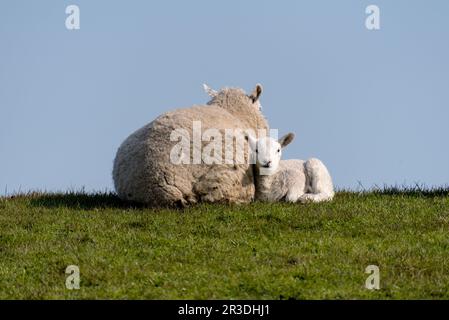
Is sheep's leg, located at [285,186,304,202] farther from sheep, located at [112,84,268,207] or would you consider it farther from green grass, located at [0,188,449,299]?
sheep, located at [112,84,268,207]

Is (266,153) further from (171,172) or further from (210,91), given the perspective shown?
(210,91)

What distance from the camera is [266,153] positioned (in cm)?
1692

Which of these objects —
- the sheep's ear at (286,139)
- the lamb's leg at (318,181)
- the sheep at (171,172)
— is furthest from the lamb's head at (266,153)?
the lamb's leg at (318,181)

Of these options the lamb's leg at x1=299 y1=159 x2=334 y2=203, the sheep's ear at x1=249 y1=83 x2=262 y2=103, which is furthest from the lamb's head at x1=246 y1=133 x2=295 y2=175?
the sheep's ear at x1=249 y1=83 x2=262 y2=103

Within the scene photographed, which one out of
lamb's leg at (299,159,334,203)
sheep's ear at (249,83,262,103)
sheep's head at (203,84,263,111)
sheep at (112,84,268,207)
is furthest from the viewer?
sheep's ear at (249,83,262,103)

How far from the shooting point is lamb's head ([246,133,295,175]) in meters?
16.9

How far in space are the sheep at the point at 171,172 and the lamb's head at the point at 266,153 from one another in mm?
191

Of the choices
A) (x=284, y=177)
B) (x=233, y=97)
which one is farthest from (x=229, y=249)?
(x=233, y=97)

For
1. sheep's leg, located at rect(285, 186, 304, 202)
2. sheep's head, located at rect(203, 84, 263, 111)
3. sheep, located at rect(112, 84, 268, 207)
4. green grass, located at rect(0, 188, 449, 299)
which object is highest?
sheep's head, located at rect(203, 84, 263, 111)

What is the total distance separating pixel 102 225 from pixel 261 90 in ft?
16.9

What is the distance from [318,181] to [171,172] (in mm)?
2765

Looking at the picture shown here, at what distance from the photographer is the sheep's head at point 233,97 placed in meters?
18.6

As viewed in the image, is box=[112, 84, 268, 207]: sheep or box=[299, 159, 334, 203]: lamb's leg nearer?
box=[112, 84, 268, 207]: sheep

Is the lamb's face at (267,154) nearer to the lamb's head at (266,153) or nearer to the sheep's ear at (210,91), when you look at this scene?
the lamb's head at (266,153)
